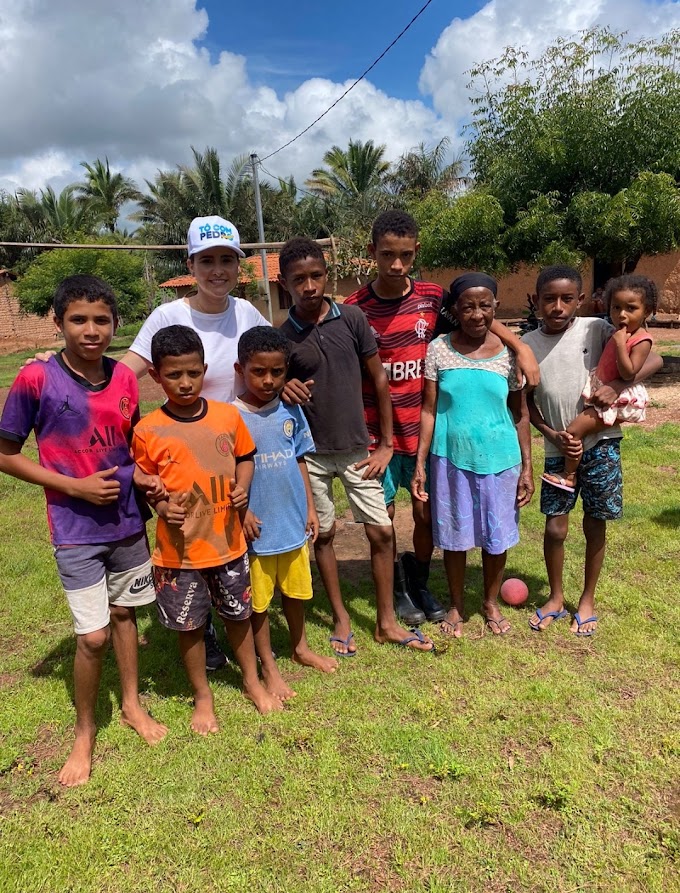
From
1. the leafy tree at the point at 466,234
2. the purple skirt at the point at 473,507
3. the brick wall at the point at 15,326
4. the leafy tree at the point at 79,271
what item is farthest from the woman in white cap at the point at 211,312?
the brick wall at the point at 15,326

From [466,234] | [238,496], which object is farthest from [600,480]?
[466,234]

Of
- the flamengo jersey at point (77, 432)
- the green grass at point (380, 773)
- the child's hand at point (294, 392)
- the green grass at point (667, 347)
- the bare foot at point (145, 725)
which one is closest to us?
the green grass at point (380, 773)

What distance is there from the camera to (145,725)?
2836 millimetres

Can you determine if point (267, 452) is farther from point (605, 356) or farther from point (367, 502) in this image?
point (605, 356)

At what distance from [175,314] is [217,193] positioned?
1132 inches

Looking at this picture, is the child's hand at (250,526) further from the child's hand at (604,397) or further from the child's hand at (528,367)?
the child's hand at (604,397)

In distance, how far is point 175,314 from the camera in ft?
9.37

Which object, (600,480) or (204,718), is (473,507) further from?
(204,718)

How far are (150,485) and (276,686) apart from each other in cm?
125

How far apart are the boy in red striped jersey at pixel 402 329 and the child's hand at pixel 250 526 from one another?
0.89 meters

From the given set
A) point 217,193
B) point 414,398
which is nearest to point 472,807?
point 414,398

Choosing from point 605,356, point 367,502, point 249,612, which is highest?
point 605,356

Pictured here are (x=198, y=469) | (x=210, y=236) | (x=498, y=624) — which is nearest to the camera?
(x=198, y=469)

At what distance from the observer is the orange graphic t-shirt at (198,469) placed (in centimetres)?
256
